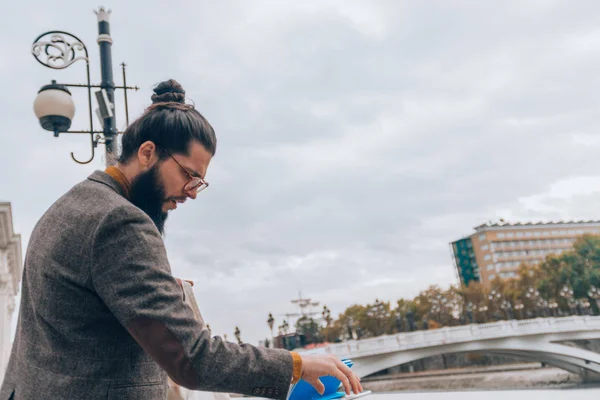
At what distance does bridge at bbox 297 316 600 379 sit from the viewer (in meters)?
29.7

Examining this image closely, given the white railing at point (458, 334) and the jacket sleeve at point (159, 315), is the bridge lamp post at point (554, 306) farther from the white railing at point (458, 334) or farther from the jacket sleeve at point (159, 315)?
the jacket sleeve at point (159, 315)

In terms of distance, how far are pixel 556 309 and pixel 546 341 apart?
22.8 meters

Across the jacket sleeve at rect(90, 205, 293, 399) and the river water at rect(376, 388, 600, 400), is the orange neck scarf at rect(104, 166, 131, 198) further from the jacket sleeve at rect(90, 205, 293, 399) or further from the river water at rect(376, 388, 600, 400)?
the river water at rect(376, 388, 600, 400)

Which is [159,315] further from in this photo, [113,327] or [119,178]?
[119,178]

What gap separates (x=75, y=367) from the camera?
123 centimetres

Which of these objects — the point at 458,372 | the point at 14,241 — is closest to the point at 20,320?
the point at 14,241

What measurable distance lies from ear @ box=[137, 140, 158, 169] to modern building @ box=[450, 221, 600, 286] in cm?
9573

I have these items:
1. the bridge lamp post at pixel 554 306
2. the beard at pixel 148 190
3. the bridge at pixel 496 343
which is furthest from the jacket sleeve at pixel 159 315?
the bridge lamp post at pixel 554 306

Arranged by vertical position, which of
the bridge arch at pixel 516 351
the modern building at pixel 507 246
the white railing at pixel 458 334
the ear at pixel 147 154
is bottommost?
the bridge arch at pixel 516 351

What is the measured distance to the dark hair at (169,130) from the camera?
147 cm

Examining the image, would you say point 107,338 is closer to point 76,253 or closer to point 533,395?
point 76,253

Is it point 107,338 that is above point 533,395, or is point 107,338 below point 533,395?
above

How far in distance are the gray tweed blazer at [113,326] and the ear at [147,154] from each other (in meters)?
0.17

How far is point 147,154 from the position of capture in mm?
1476
